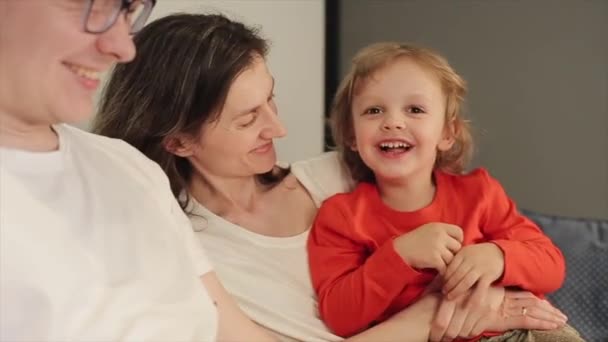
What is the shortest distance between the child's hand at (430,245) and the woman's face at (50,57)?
67 cm

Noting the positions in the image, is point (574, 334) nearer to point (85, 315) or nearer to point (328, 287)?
point (328, 287)

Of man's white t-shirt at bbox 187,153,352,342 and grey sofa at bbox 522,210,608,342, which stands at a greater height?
man's white t-shirt at bbox 187,153,352,342

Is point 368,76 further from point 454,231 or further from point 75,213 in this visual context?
point 75,213

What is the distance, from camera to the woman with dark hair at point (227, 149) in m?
1.44

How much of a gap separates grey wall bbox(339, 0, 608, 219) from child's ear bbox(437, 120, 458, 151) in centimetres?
73

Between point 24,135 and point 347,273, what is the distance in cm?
72

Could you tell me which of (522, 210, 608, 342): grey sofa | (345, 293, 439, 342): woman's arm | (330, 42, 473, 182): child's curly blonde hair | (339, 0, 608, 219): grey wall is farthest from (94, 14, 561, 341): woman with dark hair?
(339, 0, 608, 219): grey wall

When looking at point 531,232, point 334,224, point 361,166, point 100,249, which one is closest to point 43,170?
point 100,249

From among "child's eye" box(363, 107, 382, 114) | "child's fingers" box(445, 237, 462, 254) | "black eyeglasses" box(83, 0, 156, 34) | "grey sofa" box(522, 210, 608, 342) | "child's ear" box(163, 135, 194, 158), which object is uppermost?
"black eyeglasses" box(83, 0, 156, 34)

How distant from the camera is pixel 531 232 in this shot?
1.59m

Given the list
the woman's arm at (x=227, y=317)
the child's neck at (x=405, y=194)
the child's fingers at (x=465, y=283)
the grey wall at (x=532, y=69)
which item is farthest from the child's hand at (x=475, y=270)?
the grey wall at (x=532, y=69)

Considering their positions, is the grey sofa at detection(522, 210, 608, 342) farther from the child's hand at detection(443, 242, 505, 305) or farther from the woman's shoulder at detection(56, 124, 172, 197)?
the woman's shoulder at detection(56, 124, 172, 197)

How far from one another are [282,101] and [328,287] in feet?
2.46

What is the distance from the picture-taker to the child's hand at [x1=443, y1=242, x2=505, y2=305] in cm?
142
